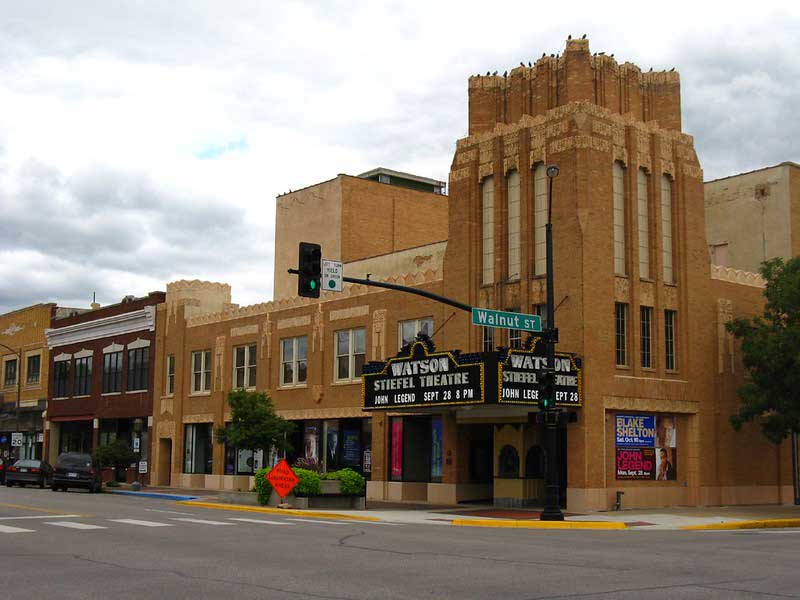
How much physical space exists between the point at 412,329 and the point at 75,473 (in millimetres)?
16007

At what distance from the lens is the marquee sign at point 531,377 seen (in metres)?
29.5

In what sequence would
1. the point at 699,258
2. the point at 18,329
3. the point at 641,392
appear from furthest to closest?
the point at 18,329, the point at 699,258, the point at 641,392

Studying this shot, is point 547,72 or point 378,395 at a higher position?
point 547,72

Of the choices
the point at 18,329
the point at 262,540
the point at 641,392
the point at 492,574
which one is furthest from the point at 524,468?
the point at 18,329

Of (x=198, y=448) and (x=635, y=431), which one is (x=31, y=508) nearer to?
(x=635, y=431)

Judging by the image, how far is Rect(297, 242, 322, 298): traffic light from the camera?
21766 millimetres

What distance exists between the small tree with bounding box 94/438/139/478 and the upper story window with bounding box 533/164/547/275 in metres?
25.2

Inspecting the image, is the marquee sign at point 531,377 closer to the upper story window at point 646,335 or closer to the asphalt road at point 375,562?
the upper story window at point 646,335

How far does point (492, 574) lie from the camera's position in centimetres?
1391

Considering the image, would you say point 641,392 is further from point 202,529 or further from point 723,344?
point 202,529

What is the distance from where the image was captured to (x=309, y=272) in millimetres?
21844

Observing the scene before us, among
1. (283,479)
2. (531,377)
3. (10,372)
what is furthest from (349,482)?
(10,372)

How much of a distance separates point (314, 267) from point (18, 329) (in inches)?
2049

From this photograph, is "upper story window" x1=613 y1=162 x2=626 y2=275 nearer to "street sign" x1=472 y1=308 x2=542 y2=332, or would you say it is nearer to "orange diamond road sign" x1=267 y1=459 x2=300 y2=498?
"street sign" x1=472 y1=308 x2=542 y2=332
